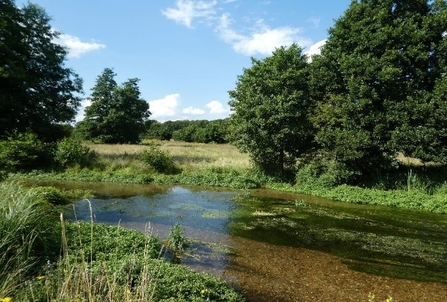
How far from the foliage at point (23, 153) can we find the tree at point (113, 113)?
2593 cm

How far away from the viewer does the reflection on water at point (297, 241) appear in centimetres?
745

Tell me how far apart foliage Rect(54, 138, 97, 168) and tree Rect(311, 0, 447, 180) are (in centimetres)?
1655

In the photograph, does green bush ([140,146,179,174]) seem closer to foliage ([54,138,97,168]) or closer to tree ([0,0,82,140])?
foliage ([54,138,97,168])

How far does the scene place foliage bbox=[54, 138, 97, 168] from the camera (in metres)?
22.7

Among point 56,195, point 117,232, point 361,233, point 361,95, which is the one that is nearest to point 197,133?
point 361,95

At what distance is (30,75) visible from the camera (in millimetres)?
25266

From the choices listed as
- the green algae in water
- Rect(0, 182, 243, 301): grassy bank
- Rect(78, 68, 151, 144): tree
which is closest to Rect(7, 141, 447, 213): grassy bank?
the green algae in water

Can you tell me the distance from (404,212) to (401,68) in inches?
329

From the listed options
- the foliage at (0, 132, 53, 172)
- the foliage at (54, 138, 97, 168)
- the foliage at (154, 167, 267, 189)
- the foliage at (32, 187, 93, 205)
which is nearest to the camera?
the foliage at (32, 187, 93, 205)

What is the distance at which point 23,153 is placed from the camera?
21234 mm

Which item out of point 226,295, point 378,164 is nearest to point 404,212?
point 378,164

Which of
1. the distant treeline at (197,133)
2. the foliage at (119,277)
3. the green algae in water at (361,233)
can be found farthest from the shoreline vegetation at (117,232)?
the distant treeline at (197,133)

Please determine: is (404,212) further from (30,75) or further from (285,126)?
(30,75)

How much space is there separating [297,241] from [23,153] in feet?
62.2
